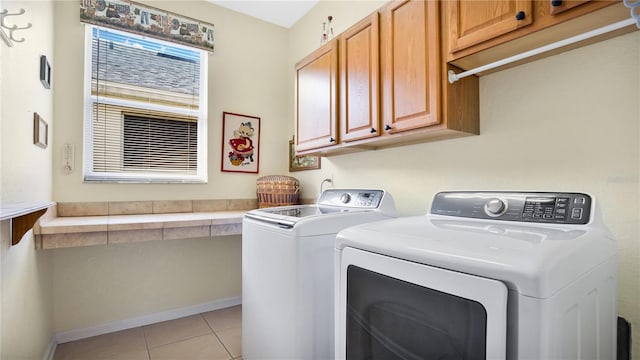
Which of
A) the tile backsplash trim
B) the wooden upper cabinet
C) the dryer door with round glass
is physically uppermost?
the wooden upper cabinet

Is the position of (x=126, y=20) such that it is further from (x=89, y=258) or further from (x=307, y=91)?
(x=89, y=258)

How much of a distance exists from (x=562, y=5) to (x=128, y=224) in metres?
2.43

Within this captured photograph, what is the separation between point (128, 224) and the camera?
202 cm

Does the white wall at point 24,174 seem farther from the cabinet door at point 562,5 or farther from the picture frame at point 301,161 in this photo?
the cabinet door at point 562,5

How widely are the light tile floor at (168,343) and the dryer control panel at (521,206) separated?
5.71 ft

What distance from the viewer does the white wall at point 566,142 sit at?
113 cm

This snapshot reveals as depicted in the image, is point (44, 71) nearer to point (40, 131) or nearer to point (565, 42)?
point (40, 131)

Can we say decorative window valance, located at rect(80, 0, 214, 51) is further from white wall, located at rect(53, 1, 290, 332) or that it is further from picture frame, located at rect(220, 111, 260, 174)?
picture frame, located at rect(220, 111, 260, 174)

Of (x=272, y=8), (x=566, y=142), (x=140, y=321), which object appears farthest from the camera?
(x=272, y=8)

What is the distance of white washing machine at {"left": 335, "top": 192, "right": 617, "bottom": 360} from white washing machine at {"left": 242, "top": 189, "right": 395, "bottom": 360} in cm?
35

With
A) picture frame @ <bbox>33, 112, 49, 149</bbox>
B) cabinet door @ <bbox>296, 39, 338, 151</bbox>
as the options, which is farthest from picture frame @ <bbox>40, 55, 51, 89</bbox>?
cabinet door @ <bbox>296, 39, 338, 151</bbox>

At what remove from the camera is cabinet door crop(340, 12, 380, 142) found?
1.81 meters

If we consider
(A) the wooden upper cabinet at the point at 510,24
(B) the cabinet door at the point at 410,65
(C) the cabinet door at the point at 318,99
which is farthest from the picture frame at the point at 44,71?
(A) the wooden upper cabinet at the point at 510,24

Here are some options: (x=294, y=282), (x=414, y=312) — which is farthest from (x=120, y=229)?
(x=414, y=312)
